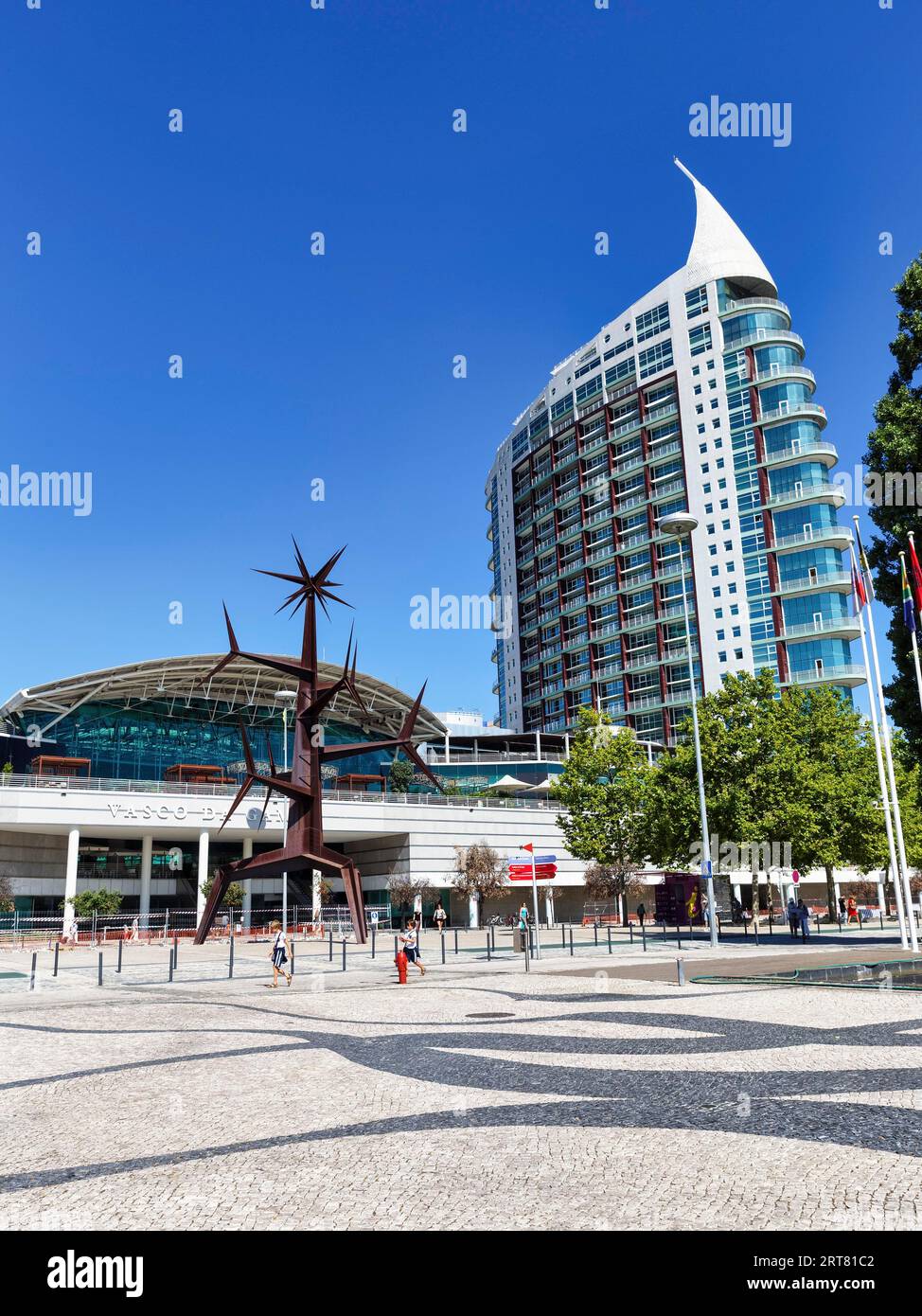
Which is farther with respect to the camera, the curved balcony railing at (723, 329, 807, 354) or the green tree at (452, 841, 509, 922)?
the curved balcony railing at (723, 329, 807, 354)

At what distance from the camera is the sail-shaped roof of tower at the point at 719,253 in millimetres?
100125

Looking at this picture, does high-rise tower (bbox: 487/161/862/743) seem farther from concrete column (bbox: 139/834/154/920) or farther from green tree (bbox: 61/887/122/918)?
green tree (bbox: 61/887/122/918)

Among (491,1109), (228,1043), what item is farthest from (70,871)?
(491,1109)

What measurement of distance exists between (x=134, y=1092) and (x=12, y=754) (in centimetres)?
6736

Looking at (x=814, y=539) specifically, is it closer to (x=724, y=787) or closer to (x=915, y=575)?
(x=724, y=787)

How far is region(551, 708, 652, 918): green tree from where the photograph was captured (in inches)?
1886

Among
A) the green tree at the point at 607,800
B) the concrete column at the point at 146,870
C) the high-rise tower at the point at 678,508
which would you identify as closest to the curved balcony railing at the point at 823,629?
the high-rise tower at the point at 678,508

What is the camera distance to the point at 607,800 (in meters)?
48.9

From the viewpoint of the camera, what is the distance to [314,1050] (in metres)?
12.9

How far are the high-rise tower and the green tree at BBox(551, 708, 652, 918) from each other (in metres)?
42.4

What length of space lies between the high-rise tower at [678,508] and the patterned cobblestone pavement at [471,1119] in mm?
78605

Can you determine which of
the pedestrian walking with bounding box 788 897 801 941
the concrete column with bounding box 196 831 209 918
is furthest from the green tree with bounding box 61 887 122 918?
the pedestrian walking with bounding box 788 897 801 941
